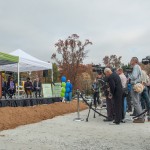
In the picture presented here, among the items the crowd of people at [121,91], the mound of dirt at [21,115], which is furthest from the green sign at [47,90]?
the crowd of people at [121,91]

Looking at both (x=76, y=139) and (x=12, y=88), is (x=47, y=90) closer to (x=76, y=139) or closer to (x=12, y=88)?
(x=12, y=88)

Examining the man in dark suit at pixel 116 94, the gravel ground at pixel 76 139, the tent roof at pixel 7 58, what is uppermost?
the tent roof at pixel 7 58

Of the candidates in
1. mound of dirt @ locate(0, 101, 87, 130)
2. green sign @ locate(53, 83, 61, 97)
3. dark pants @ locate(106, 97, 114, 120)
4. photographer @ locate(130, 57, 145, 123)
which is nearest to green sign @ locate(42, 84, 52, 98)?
green sign @ locate(53, 83, 61, 97)

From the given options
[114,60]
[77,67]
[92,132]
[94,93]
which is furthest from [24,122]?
[114,60]

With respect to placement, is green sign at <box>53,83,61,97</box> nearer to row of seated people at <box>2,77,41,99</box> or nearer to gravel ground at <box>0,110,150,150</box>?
row of seated people at <box>2,77,41,99</box>

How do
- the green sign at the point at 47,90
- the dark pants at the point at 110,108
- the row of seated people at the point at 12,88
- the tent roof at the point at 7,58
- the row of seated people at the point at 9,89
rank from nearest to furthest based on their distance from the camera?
the dark pants at the point at 110,108 < the tent roof at the point at 7,58 < the green sign at the point at 47,90 < the row of seated people at the point at 9,89 < the row of seated people at the point at 12,88

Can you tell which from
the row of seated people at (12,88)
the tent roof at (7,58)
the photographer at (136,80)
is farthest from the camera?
the row of seated people at (12,88)

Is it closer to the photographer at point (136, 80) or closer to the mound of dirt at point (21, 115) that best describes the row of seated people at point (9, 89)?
the mound of dirt at point (21, 115)

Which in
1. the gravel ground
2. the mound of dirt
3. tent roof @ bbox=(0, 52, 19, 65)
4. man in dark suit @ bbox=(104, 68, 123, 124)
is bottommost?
the gravel ground

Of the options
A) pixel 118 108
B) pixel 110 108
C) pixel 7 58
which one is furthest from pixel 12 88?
pixel 118 108

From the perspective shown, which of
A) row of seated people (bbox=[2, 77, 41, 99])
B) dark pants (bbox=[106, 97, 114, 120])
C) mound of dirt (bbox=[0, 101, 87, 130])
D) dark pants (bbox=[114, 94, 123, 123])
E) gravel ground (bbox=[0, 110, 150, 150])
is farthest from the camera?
row of seated people (bbox=[2, 77, 41, 99])

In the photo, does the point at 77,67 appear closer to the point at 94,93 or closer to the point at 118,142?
the point at 94,93

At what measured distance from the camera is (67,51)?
2040 inches

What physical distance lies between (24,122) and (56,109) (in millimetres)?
4483
